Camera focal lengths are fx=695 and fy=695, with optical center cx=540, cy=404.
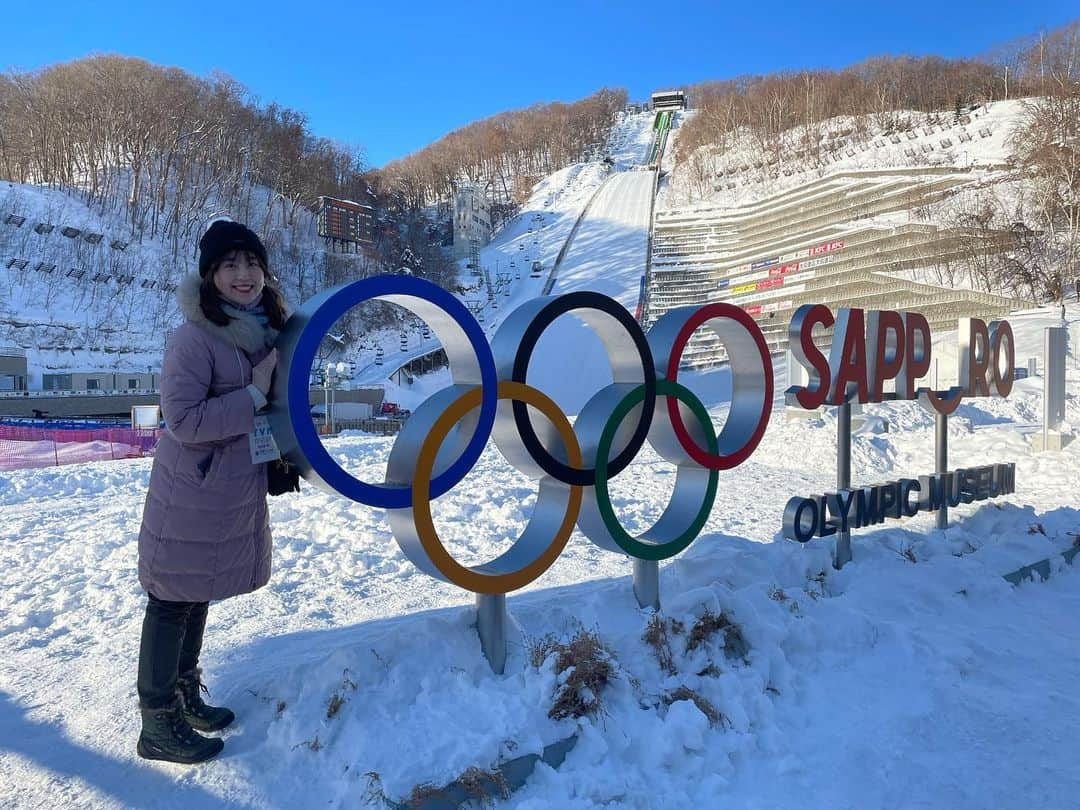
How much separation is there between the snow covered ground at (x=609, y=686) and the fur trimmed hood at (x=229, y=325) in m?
1.26

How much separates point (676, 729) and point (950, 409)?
451 centimetres

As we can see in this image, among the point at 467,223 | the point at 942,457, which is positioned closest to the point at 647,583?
the point at 942,457

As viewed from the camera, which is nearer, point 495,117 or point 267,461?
point 267,461

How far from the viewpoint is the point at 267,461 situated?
246cm

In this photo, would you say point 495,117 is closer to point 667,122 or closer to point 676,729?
point 667,122

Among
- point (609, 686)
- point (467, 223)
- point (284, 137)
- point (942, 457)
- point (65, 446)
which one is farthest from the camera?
point (467, 223)

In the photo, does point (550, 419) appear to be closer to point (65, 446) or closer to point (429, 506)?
point (429, 506)

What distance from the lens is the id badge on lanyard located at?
2.38 meters

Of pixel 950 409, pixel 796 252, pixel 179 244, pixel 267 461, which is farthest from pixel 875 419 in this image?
pixel 179 244

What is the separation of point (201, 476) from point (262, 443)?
0.22 metres

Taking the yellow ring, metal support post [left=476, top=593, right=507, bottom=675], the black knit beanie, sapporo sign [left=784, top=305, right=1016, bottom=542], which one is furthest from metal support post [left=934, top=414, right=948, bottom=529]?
the black knit beanie

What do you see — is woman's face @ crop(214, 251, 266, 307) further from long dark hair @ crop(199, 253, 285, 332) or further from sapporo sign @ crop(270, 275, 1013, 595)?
sapporo sign @ crop(270, 275, 1013, 595)

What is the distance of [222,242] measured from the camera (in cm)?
232

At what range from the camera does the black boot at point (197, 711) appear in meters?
2.53
